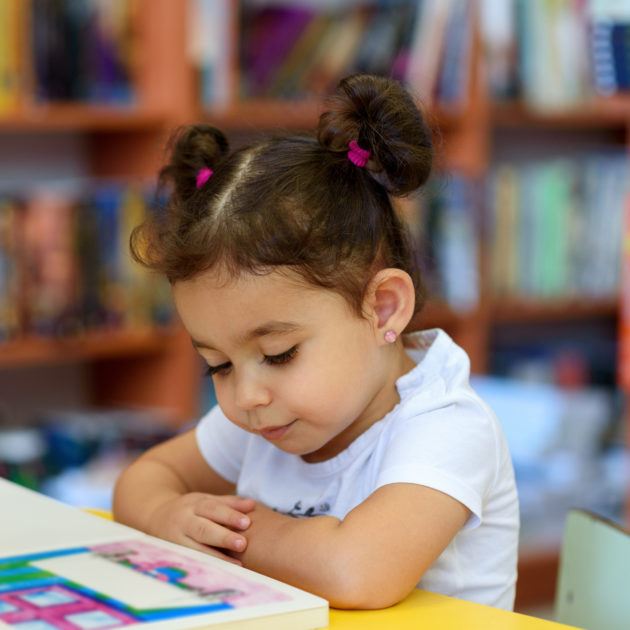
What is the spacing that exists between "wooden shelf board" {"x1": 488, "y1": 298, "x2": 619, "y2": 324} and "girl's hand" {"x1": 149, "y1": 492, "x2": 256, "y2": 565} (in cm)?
198

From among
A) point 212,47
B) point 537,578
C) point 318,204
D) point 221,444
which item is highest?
point 212,47

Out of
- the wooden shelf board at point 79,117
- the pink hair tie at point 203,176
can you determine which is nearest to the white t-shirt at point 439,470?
the pink hair tie at point 203,176

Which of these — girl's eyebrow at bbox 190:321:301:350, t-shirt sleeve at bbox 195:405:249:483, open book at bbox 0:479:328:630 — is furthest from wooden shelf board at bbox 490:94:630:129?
open book at bbox 0:479:328:630

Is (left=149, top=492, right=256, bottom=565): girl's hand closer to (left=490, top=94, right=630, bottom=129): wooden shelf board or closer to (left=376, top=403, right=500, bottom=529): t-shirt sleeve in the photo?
(left=376, top=403, right=500, bottom=529): t-shirt sleeve

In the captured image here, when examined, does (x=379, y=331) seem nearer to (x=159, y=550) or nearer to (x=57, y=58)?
(x=159, y=550)

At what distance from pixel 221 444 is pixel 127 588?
18.3 inches

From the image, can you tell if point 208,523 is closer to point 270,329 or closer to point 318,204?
point 270,329

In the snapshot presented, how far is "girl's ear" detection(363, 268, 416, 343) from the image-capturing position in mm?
948

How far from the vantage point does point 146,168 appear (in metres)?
2.32

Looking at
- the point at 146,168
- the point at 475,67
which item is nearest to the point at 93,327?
the point at 146,168

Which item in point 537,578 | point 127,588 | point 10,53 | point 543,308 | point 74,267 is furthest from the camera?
point 543,308

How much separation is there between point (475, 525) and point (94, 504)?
1344 mm

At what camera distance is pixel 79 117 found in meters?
2.18

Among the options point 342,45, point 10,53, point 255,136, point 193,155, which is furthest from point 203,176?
point 342,45
